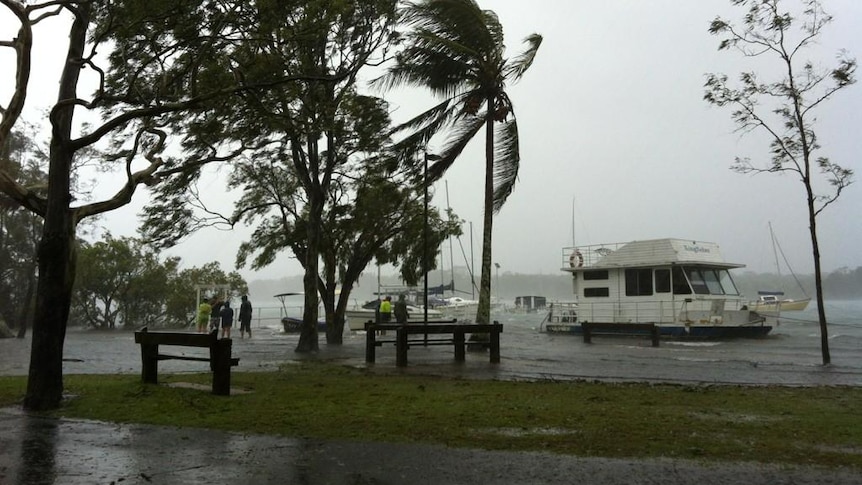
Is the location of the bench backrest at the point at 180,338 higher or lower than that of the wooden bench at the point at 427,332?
higher

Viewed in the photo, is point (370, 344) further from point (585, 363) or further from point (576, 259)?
point (576, 259)

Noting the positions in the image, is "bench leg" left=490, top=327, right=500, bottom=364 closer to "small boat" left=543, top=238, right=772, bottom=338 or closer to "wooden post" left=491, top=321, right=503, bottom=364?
"wooden post" left=491, top=321, right=503, bottom=364

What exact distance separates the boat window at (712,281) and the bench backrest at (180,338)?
86.2 ft

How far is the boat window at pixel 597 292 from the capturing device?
107ft

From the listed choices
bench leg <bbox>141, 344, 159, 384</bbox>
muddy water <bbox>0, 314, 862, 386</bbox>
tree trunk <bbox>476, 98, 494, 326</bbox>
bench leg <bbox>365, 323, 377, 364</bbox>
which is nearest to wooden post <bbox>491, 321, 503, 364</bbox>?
muddy water <bbox>0, 314, 862, 386</bbox>

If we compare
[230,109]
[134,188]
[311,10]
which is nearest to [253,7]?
[311,10]

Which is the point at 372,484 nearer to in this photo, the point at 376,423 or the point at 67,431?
the point at 376,423

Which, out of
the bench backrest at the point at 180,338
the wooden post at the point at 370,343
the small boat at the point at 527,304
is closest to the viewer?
the bench backrest at the point at 180,338

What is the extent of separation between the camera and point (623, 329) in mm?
26906

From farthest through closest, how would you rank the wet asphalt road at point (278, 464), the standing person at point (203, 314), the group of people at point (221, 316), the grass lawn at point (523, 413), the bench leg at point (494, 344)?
the group of people at point (221, 316), the standing person at point (203, 314), the bench leg at point (494, 344), the grass lawn at point (523, 413), the wet asphalt road at point (278, 464)

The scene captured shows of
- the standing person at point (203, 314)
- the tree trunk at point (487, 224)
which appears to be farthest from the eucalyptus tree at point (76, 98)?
the standing person at point (203, 314)

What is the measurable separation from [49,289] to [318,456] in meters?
4.79

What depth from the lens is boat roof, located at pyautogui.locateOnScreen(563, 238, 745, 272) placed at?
3005cm

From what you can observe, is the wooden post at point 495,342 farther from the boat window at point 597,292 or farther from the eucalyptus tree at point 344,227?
the boat window at point 597,292
